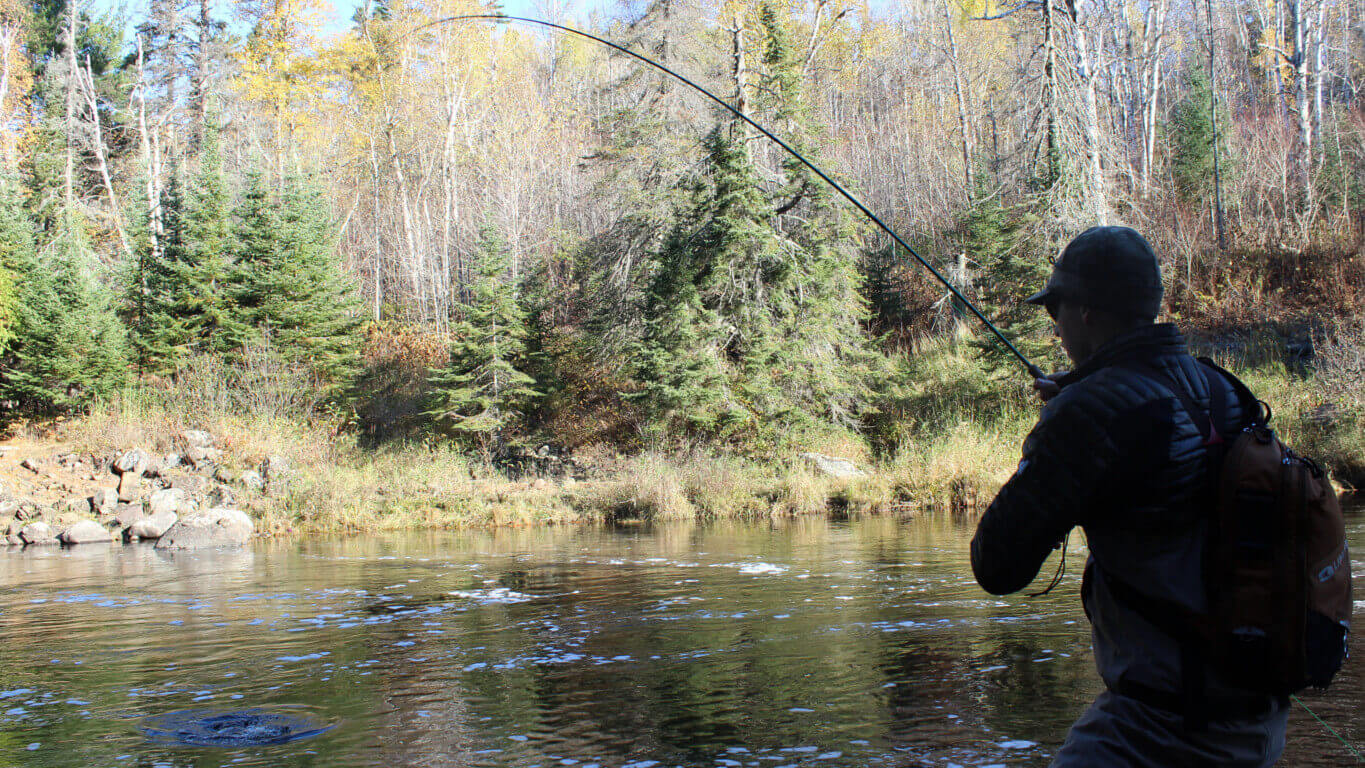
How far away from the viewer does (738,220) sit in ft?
83.5

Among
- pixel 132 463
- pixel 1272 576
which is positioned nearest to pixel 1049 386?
pixel 1272 576

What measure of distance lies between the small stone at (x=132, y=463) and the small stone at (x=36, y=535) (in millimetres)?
2625

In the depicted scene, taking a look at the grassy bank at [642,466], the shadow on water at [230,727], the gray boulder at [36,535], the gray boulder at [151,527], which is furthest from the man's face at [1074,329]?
the gray boulder at [36,535]

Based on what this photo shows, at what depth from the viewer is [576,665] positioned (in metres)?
7.79

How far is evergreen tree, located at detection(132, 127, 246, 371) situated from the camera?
95.0 feet

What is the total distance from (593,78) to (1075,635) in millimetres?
43492

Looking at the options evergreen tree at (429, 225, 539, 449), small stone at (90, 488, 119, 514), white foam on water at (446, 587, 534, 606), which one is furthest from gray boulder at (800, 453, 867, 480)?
small stone at (90, 488, 119, 514)

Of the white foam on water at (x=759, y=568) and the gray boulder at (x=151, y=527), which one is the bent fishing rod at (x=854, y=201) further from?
the gray boulder at (x=151, y=527)

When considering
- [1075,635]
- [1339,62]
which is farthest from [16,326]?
[1339,62]

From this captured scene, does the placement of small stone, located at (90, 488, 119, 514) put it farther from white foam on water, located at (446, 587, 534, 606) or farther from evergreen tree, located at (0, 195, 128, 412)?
white foam on water, located at (446, 587, 534, 606)

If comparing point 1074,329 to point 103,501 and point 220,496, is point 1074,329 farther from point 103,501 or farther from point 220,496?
point 103,501

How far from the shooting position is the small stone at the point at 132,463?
73.0ft

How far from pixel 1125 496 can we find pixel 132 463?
2401 centimetres

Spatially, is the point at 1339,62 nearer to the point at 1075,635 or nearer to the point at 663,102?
the point at 663,102
